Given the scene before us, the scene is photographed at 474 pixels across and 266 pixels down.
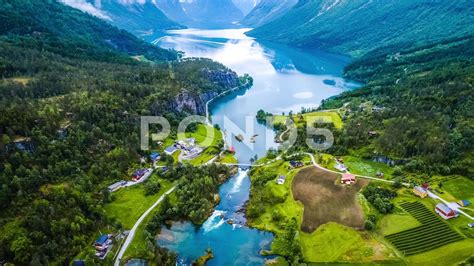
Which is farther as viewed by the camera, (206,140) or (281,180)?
(206,140)

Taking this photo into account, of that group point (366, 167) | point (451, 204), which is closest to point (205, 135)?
point (366, 167)

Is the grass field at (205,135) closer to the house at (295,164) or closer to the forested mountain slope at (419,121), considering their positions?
the house at (295,164)

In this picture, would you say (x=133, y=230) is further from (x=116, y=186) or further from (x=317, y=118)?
(x=317, y=118)

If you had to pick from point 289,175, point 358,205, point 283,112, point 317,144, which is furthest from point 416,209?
point 283,112

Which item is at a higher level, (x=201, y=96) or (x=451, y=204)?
(x=201, y=96)

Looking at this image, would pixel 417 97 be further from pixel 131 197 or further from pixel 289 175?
pixel 131 197

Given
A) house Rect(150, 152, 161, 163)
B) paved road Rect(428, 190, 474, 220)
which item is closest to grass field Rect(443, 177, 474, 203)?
paved road Rect(428, 190, 474, 220)

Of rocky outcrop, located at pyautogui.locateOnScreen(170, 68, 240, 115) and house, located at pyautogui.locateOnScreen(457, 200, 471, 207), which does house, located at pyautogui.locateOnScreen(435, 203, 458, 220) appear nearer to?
house, located at pyautogui.locateOnScreen(457, 200, 471, 207)
